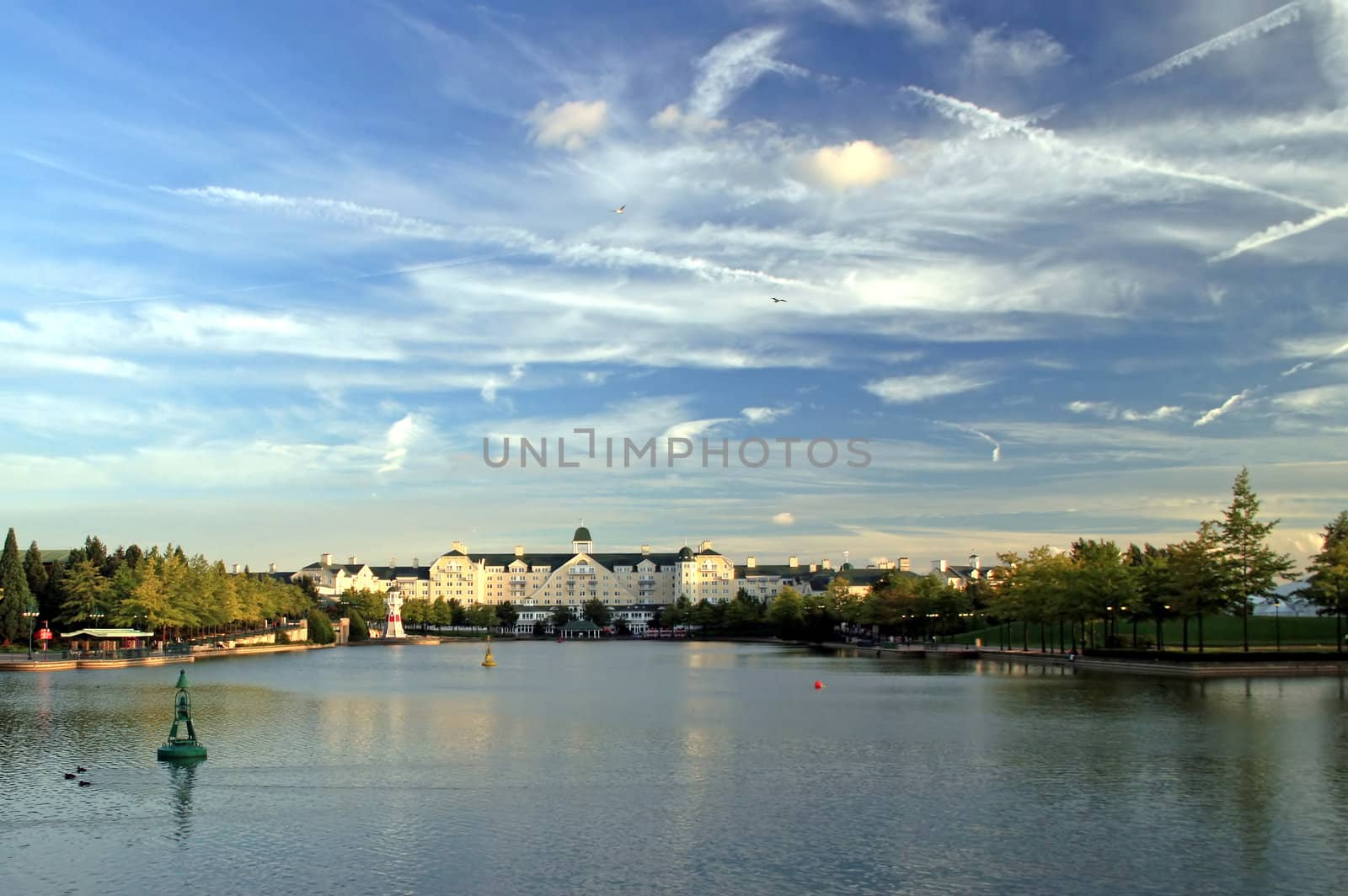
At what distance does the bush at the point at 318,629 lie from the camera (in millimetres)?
141750

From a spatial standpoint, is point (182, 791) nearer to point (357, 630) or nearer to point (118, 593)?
point (118, 593)

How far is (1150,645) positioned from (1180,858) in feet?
226

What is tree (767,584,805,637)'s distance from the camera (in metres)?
158

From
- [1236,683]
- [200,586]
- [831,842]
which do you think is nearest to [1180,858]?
[831,842]

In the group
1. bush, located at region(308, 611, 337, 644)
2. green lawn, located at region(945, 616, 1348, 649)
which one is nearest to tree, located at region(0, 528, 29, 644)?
bush, located at region(308, 611, 337, 644)

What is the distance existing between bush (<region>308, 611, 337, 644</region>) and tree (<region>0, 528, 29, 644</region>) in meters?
49.5

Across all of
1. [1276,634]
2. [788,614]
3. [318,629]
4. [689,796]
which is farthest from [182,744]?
[788,614]

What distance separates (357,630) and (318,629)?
758 inches

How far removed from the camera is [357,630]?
529ft

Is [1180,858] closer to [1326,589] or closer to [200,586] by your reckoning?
[1326,589]

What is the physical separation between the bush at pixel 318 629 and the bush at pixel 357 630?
538 inches

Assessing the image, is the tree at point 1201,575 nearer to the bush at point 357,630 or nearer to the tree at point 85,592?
the tree at point 85,592

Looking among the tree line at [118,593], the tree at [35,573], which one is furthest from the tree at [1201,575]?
the tree at [35,573]

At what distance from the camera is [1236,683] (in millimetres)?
61375
